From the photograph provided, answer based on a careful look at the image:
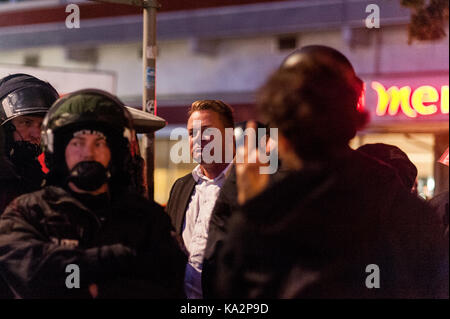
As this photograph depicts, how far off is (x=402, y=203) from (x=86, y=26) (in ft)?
65.5

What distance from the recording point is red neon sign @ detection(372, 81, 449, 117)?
48.4 ft

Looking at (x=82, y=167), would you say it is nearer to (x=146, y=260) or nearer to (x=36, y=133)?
(x=146, y=260)

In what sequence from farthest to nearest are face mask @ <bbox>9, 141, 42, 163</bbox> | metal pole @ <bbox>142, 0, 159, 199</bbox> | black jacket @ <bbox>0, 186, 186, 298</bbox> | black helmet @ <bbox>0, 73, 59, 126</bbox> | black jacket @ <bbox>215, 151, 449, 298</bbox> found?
metal pole @ <bbox>142, 0, 159, 199</bbox>
black helmet @ <bbox>0, 73, 59, 126</bbox>
face mask @ <bbox>9, 141, 42, 163</bbox>
black jacket @ <bbox>0, 186, 186, 298</bbox>
black jacket @ <bbox>215, 151, 449, 298</bbox>

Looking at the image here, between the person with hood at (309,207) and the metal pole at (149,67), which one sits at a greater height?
the metal pole at (149,67)

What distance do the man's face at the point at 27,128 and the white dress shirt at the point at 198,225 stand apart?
91 centimetres

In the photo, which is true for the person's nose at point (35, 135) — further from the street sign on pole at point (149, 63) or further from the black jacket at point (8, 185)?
the street sign on pole at point (149, 63)

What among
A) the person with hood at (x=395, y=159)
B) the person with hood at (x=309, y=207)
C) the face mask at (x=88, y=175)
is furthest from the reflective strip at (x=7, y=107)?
the person with hood at (x=309, y=207)

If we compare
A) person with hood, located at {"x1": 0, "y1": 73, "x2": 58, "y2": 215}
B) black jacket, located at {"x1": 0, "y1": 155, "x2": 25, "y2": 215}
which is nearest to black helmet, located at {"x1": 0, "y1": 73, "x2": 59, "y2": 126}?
person with hood, located at {"x1": 0, "y1": 73, "x2": 58, "y2": 215}

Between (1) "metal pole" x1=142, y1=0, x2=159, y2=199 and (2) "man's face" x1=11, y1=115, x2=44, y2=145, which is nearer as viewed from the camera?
(2) "man's face" x1=11, y1=115, x2=44, y2=145

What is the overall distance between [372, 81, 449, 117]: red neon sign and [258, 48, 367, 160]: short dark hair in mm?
12730

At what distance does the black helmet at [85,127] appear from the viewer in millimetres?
2938

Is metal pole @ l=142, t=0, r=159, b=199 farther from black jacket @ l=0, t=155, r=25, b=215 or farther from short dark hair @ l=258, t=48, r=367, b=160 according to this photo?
short dark hair @ l=258, t=48, r=367, b=160

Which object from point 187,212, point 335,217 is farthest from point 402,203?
point 187,212

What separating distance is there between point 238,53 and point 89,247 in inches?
675
